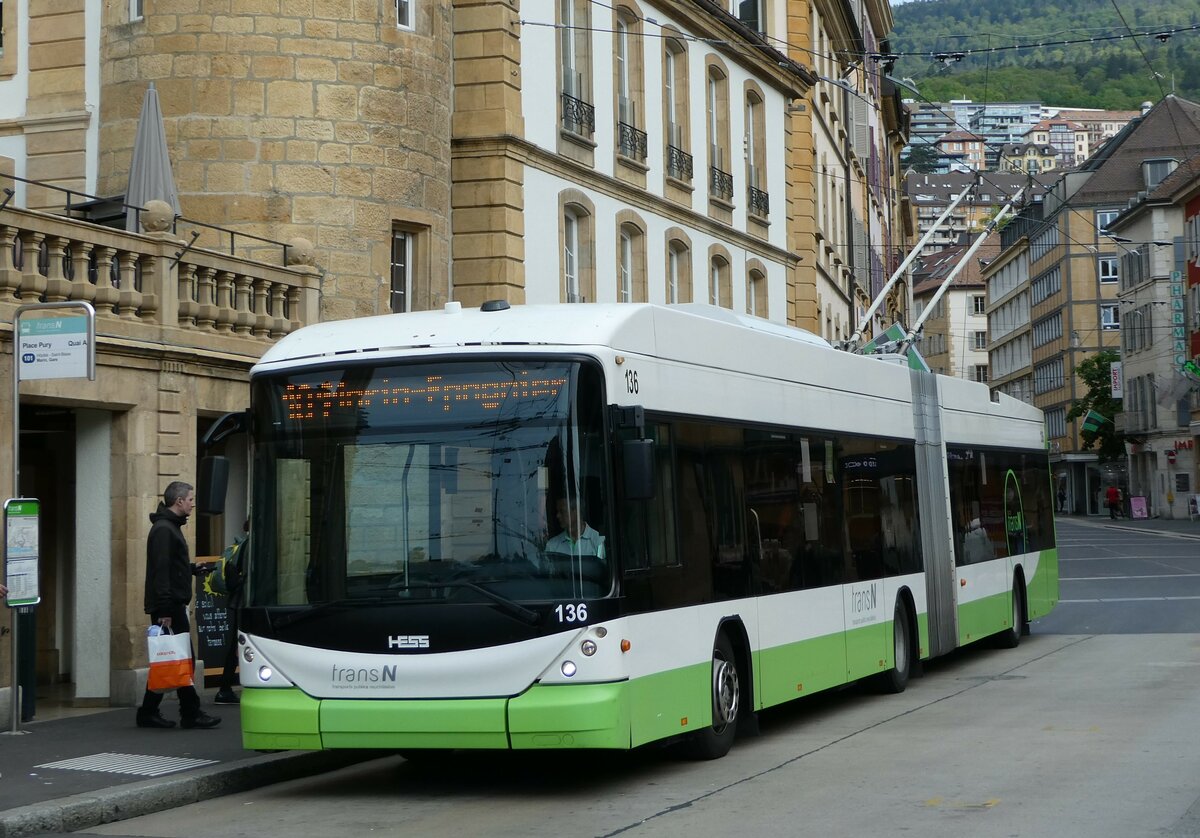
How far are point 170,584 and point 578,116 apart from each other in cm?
1530

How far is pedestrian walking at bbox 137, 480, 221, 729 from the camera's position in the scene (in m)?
13.0

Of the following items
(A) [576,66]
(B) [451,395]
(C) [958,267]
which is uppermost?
(A) [576,66]

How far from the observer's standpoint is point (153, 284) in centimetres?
1578

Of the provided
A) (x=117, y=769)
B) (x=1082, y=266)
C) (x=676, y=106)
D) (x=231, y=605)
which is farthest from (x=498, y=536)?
(x=1082, y=266)

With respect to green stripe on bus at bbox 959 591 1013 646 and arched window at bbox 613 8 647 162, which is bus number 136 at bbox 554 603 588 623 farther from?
arched window at bbox 613 8 647 162

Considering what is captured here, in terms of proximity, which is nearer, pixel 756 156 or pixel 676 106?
pixel 676 106

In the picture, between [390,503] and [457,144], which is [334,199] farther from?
[390,503]

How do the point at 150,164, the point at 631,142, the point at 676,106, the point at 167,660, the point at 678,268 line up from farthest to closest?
the point at 678,268 → the point at 676,106 → the point at 631,142 → the point at 150,164 → the point at 167,660

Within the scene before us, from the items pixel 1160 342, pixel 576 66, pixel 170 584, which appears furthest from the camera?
pixel 1160 342

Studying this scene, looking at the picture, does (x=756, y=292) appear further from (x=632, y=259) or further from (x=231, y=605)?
(x=231, y=605)

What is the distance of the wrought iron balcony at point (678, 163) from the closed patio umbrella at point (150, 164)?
14.5 metres

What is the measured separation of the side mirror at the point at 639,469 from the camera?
9.98 m

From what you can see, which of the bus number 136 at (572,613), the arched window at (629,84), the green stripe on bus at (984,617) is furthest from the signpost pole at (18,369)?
the arched window at (629,84)

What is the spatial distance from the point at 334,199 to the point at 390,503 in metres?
10.9
